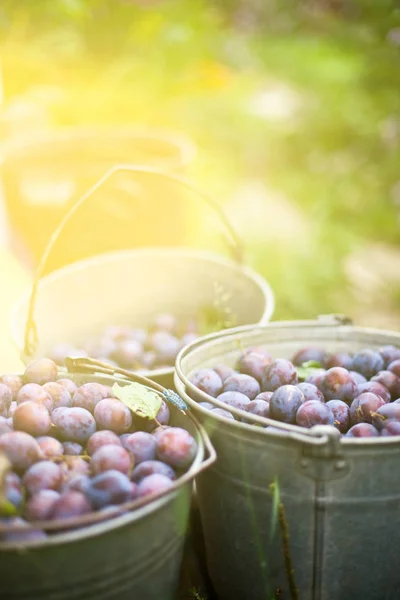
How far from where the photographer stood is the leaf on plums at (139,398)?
52.7 inches

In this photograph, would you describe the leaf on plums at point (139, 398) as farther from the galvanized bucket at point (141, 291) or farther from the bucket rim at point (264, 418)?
the galvanized bucket at point (141, 291)

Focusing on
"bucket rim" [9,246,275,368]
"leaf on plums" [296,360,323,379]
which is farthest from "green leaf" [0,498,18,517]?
"leaf on plums" [296,360,323,379]

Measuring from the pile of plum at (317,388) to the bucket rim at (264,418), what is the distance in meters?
0.04

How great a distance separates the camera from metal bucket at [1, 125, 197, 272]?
8.76 ft

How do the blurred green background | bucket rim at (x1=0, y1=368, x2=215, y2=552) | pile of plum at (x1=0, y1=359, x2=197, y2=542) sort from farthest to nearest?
the blurred green background < pile of plum at (x1=0, y1=359, x2=197, y2=542) < bucket rim at (x1=0, y1=368, x2=215, y2=552)

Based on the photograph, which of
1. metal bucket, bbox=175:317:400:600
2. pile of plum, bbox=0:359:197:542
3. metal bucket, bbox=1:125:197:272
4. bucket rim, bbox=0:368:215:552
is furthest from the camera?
metal bucket, bbox=1:125:197:272

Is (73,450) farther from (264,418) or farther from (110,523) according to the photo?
(264,418)

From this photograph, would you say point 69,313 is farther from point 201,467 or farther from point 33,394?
point 201,467

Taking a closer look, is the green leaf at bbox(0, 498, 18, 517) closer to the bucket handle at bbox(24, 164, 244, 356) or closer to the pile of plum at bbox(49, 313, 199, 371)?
the bucket handle at bbox(24, 164, 244, 356)

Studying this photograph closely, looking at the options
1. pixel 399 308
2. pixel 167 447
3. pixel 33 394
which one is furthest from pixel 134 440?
pixel 399 308

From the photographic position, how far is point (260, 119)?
6156 mm

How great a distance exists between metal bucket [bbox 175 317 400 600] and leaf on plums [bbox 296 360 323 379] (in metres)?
0.30

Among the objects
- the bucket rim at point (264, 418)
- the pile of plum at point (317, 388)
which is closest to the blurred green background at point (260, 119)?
the bucket rim at point (264, 418)

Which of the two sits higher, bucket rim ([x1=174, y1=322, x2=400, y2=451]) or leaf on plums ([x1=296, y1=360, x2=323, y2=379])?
bucket rim ([x1=174, y1=322, x2=400, y2=451])
